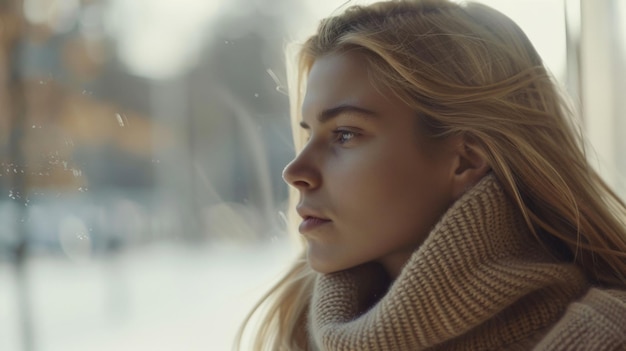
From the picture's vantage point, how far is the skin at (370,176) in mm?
970

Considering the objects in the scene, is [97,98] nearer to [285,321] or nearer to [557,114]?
[285,321]

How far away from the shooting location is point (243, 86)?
1229 millimetres

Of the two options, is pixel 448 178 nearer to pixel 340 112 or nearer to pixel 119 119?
pixel 340 112

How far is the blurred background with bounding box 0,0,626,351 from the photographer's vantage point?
3.52 ft

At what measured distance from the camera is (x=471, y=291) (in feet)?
2.92

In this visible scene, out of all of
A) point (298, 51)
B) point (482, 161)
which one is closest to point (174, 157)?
point (298, 51)

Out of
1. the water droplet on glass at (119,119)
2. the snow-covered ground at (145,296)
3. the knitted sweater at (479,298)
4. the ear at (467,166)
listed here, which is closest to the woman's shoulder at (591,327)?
the knitted sweater at (479,298)

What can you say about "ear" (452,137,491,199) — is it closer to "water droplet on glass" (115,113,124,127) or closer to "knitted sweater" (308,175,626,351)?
"knitted sweater" (308,175,626,351)

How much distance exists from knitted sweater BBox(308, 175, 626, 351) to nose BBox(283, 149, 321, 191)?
17 cm

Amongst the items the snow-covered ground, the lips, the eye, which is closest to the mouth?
the lips

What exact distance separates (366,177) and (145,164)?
37cm

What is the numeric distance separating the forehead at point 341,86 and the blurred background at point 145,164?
14 cm

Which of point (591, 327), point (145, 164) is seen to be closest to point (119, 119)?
point (145, 164)

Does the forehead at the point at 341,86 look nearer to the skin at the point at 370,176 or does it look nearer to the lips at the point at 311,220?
the skin at the point at 370,176
